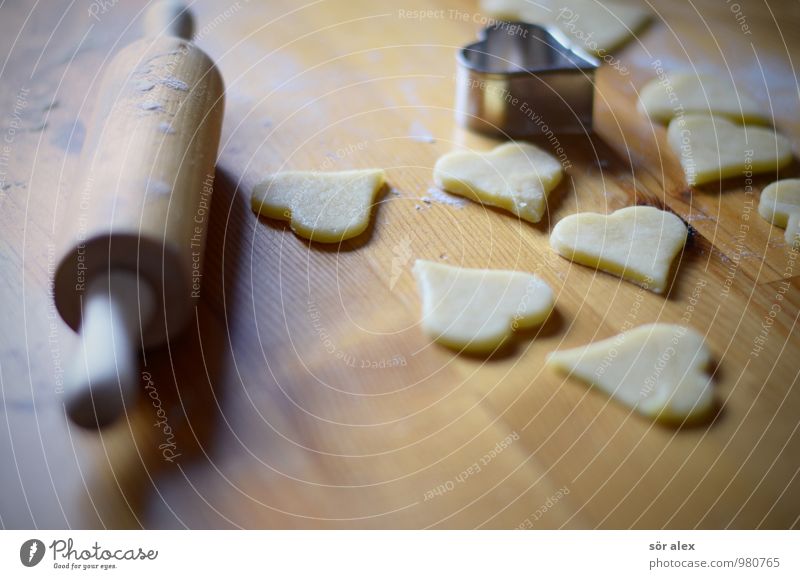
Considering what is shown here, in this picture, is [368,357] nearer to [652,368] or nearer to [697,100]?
[652,368]

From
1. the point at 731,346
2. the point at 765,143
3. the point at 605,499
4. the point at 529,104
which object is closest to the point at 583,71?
the point at 529,104

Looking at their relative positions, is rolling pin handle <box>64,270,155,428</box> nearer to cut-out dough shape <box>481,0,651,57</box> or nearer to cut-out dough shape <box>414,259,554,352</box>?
cut-out dough shape <box>414,259,554,352</box>

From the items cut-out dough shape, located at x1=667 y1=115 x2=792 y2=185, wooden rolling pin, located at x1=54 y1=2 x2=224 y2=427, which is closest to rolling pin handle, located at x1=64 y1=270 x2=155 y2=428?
wooden rolling pin, located at x1=54 y1=2 x2=224 y2=427

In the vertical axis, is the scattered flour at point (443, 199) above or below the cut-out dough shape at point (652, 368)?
above

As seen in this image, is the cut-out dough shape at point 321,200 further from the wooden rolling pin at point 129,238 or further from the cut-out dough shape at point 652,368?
the cut-out dough shape at point 652,368

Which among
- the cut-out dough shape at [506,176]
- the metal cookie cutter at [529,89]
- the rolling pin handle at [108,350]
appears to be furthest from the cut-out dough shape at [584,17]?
the rolling pin handle at [108,350]
